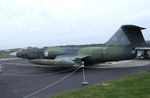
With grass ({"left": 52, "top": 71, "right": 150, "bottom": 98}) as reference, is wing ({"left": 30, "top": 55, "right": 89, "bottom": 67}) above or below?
above

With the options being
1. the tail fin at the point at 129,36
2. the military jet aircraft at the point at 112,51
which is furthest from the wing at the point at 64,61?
the tail fin at the point at 129,36

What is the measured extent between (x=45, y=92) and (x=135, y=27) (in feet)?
31.6

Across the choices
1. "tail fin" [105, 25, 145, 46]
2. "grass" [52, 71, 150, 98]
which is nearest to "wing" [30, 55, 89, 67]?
"tail fin" [105, 25, 145, 46]

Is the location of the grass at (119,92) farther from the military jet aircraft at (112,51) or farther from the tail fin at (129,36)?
the tail fin at (129,36)

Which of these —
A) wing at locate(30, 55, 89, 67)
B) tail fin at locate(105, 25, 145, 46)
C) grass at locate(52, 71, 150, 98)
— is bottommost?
grass at locate(52, 71, 150, 98)

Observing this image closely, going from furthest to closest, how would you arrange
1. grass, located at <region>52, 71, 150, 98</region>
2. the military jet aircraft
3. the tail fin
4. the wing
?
the tail fin → the military jet aircraft → the wing → grass, located at <region>52, 71, 150, 98</region>

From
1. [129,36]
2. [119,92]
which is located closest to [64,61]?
[129,36]

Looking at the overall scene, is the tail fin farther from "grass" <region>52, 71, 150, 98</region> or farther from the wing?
"grass" <region>52, 71, 150, 98</region>

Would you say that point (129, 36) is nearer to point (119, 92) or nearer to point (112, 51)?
point (112, 51)

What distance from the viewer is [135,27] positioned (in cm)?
1677

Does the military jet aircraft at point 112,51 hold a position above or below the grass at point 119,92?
above

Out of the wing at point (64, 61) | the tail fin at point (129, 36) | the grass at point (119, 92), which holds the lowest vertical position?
the grass at point (119, 92)

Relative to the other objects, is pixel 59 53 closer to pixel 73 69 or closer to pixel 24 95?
pixel 73 69

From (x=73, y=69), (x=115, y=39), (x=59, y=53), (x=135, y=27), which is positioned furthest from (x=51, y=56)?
(x=135, y=27)
